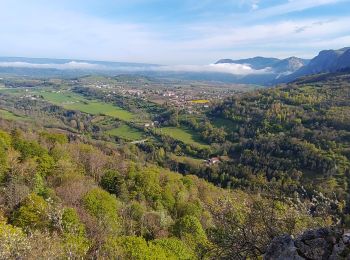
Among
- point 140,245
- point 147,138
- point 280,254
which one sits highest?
point 280,254

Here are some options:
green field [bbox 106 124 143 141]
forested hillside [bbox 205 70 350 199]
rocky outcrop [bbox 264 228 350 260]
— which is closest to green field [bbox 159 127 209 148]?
green field [bbox 106 124 143 141]

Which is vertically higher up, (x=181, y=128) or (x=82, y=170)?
(x=82, y=170)

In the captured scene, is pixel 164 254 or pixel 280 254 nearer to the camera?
pixel 280 254

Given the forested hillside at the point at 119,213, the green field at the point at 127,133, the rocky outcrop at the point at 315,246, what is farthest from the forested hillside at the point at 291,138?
the rocky outcrop at the point at 315,246

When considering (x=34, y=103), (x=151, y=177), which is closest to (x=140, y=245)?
(x=151, y=177)

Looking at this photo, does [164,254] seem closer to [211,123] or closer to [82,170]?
[82,170]

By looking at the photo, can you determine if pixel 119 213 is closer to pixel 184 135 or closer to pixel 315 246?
pixel 315 246

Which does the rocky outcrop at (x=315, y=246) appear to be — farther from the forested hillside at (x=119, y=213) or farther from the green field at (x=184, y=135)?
the green field at (x=184, y=135)
